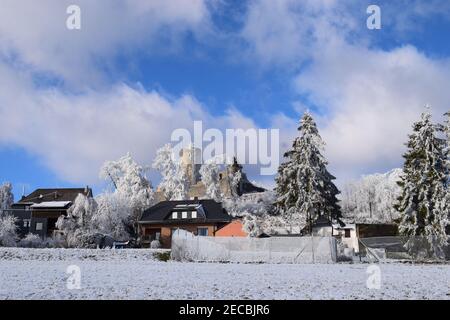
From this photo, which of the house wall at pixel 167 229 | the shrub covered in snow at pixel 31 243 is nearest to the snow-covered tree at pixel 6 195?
the house wall at pixel 167 229

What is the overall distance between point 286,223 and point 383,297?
151 ft

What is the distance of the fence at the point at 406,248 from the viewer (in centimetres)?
3306

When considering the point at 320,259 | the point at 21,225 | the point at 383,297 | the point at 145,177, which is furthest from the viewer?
the point at 145,177

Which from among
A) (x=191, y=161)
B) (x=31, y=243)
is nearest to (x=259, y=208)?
(x=191, y=161)

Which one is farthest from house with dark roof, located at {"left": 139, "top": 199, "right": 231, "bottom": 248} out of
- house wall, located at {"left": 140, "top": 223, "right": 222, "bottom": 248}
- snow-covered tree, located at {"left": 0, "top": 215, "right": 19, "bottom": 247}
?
snow-covered tree, located at {"left": 0, "top": 215, "right": 19, "bottom": 247}

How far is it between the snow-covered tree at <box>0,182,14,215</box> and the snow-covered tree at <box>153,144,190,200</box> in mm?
34974

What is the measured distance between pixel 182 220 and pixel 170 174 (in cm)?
1995

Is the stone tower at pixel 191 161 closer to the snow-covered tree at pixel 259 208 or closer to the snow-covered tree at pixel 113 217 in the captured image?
the snow-covered tree at pixel 259 208

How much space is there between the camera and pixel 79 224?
58.0 meters

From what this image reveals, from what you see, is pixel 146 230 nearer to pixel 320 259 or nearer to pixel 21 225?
pixel 21 225

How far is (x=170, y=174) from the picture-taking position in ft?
267

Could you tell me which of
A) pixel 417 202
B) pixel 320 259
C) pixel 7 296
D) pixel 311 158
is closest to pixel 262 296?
pixel 7 296

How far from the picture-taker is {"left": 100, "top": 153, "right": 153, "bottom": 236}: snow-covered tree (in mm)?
68925

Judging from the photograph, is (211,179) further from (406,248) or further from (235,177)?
(406,248)
